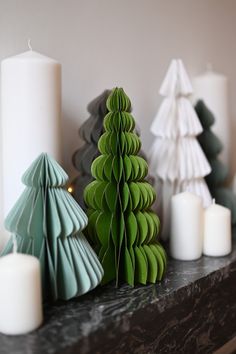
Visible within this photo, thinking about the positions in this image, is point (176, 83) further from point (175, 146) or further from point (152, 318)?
point (152, 318)

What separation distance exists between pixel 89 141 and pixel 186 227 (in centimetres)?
22

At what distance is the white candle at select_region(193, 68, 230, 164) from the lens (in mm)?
986

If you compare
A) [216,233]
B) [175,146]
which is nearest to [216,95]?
[175,146]

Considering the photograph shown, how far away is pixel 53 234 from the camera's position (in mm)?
584

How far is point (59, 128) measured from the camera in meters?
0.67

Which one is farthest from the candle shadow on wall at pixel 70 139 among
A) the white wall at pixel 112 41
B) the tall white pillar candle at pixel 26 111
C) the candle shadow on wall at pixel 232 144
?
the candle shadow on wall at pixel 232 144

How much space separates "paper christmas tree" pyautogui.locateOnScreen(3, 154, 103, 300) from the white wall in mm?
213

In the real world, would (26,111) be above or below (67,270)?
above

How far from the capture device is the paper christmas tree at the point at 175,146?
0.84 m

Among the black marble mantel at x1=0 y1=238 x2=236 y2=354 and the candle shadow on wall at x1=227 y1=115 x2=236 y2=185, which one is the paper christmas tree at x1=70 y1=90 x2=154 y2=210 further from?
the candle shadow on wall at x1=227 y1=115 x2=236 y2=185

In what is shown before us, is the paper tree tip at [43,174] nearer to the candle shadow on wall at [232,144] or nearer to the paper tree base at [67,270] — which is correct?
the paper tree base at [67,270]

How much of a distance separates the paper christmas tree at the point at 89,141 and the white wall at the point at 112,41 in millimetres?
43

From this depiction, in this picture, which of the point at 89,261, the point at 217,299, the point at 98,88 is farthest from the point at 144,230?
the point at 98,88

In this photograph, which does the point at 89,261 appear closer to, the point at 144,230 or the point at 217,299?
the point at 144,230
